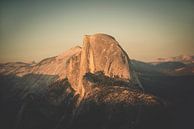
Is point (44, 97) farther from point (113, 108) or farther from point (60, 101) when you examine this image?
point (113, 108)

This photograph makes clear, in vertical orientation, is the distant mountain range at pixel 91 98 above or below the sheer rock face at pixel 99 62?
below

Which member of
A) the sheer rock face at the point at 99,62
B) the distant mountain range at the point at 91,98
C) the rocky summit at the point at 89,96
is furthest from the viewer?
the sheer rock face at the point at 99,62

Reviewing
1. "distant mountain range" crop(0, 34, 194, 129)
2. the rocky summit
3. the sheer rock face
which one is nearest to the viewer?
"distant mountain range" crop(0, 34, 194, 129)

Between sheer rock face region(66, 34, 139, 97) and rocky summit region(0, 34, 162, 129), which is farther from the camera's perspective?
sheer rock face region(66, 34, 139, 97)

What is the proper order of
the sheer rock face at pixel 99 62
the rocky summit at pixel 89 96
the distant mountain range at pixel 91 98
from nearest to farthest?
the distant mountain range at pixel 91 98, the rocky summit at pixel 89 96, the sheer rock face at pixel 99 62

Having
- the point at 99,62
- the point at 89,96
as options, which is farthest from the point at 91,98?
the point at 99,62

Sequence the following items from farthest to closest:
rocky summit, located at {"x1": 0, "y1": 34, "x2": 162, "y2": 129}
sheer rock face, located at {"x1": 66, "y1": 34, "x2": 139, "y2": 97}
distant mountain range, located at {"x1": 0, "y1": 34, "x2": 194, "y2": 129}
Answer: sheer rock face, located at {"x1": 66, "y1": 34, "x2": 139, "y2": 97} < rocky summit, located at {"x1": 0, "y1": 34, "x2": 162, "y2": 129} < distant mountain range, located at {"x1": 0, "y1": 34, "x2": 194, "y2": 129}

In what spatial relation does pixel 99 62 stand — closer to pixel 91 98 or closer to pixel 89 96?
pixel 89 96

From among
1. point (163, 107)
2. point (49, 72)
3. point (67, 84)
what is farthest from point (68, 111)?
point (49, 72)
